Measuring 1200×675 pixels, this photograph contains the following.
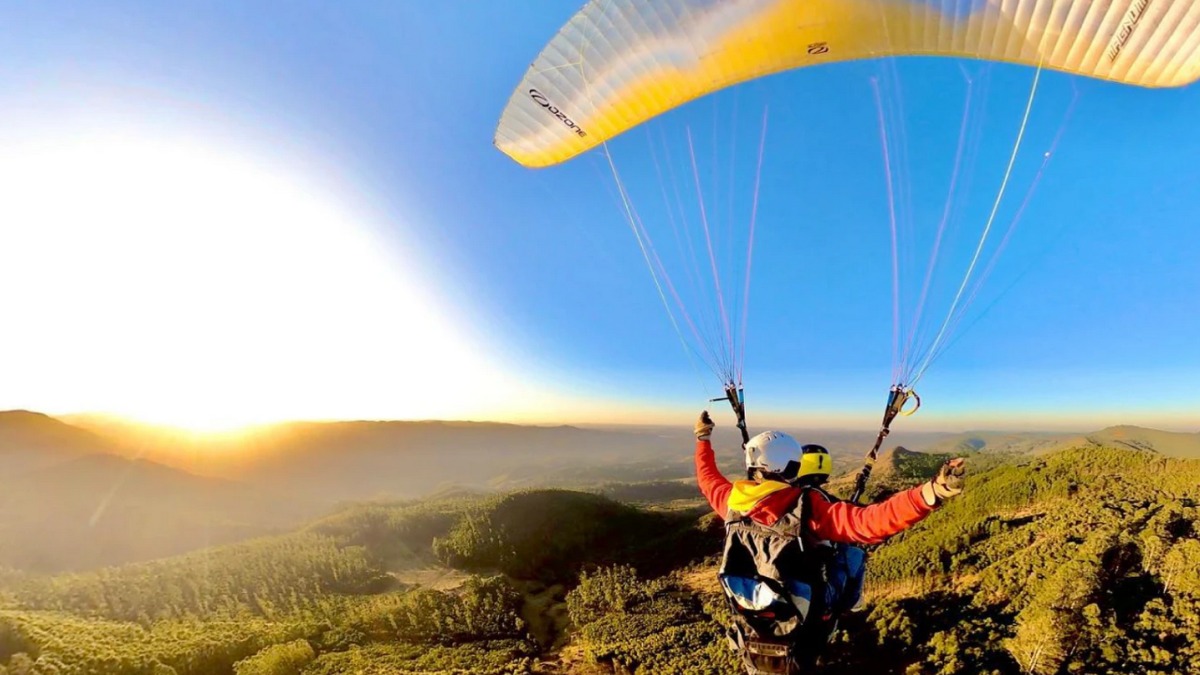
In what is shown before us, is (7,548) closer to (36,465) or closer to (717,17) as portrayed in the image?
(36,465)

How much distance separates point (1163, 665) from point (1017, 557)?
5668 mm

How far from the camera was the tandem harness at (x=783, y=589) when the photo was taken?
9.81 ft

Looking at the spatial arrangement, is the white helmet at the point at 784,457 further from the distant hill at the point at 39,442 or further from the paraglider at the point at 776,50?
the distant hill at the point at 39,442

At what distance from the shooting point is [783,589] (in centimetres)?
297

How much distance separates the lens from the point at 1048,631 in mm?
9320

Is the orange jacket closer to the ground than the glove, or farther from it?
closer to the ground

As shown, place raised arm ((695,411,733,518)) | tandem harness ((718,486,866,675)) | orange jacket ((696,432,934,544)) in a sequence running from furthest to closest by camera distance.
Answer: raised arm ((695,411,733,518))
tandem harness ((718,486,866,675))
orange jacket ((696,432,934,544))

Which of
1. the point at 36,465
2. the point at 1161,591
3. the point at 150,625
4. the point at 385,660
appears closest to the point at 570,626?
the point at 385,660

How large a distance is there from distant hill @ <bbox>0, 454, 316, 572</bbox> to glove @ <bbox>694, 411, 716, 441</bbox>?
49.7m

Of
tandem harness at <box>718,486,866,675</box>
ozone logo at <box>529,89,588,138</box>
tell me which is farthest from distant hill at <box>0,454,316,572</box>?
tandem harness at <box>718,486,866,675</box>

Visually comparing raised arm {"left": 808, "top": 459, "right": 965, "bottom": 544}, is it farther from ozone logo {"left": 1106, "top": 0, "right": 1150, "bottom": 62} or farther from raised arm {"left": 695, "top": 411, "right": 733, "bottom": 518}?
ozone logo {"left": 1106, "top": 0, "right": 1150, "bottom": 62}

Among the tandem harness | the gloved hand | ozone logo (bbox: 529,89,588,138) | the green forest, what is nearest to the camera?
the gloved hand

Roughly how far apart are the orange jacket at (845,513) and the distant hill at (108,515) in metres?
50.8

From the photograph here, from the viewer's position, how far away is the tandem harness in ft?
9.81
